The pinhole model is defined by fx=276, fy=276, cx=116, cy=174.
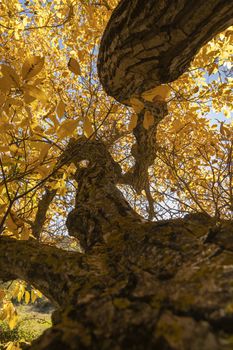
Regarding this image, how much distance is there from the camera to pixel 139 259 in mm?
1039

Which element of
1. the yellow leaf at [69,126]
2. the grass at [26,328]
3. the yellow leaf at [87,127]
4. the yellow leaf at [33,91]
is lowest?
the grass at [26,328]

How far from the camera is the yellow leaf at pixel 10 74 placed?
1.09 metres

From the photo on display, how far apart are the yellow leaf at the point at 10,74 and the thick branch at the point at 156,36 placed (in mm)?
683

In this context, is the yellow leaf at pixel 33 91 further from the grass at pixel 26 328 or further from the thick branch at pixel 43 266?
the grass at pixel 26 328

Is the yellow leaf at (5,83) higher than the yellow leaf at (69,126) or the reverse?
higher

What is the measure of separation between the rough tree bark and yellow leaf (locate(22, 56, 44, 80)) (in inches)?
23.7

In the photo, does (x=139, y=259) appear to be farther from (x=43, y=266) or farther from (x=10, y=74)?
(x=10, y=74)

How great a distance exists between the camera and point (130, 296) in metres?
0.78

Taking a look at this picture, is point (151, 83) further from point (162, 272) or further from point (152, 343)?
point (152, 343)

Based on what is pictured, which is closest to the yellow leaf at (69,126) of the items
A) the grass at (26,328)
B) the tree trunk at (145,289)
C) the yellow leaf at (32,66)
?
the yellow leaf at (32,66)

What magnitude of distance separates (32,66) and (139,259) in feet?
2.81

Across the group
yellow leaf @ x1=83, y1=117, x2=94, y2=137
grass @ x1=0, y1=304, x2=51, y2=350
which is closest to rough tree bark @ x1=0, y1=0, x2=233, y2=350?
yellow leaf @ x1=83, y1=117, x2=94, y2=137

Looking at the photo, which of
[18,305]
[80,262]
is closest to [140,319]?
[80,262]

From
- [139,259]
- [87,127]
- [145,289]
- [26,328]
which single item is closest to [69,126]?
[87,127]
